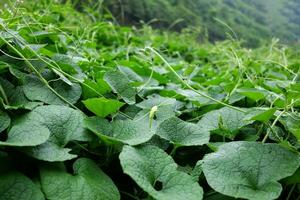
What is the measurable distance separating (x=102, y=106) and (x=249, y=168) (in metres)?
0.27

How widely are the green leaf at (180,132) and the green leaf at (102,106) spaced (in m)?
0.09

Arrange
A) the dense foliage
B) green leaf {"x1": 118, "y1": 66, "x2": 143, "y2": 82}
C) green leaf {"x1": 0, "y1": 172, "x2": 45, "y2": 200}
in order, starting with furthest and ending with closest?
the dense foliage
green leaf {"x1": 118, "y1": 66, "x2": 143, "y2": 82}
green leaf {"x1": 0, "y1": 172, "x2": 45, "y2": 200}

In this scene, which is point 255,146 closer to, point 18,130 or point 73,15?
point 18,130

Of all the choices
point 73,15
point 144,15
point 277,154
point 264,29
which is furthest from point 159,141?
point 264,29

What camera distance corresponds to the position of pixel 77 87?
738 millimetres

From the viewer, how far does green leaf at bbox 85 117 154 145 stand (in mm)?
582

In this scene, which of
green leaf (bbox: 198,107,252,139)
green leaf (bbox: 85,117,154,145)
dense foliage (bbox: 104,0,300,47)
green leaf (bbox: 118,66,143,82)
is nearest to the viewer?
green leaf (bbox: 85,117,154,145)

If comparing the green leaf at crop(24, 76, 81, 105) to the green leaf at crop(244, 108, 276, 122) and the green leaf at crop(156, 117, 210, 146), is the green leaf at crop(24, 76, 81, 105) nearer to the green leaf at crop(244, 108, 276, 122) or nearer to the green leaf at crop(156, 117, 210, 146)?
the green leaf at crop(156, 117, 210, 146)

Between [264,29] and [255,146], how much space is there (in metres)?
17.2

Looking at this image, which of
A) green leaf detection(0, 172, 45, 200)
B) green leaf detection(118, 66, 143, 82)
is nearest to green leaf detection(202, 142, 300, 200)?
green leaf detection(0, 172, 45, 200)

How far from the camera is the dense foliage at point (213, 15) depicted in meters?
5.96

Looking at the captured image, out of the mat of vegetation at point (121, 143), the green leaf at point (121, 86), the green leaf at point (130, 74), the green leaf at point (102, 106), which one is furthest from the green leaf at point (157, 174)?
the green leaf at point (130, 74)

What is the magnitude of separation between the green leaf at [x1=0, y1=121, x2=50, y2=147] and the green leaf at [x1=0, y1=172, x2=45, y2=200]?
0.16ft

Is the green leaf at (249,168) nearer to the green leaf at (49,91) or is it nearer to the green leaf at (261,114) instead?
the green leaf at (261,114)
